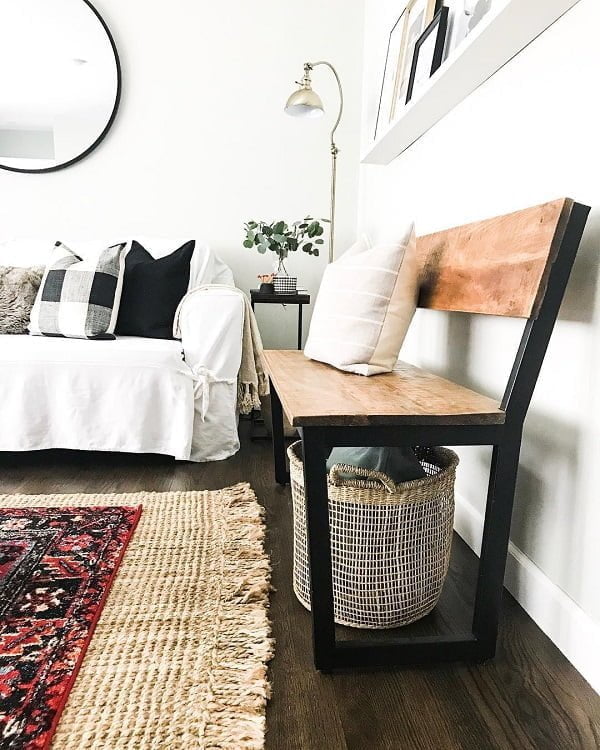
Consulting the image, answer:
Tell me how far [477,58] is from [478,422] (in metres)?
0.91

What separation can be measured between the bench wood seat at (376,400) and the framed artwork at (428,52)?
90cm

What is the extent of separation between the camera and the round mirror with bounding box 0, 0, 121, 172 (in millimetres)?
→ 2789

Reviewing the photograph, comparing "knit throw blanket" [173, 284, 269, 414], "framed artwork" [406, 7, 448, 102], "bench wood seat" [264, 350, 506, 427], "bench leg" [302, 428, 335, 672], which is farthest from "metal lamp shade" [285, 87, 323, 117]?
"bench leg" [302, 428, 335, 672]

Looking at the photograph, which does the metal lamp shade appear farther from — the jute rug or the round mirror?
the jute rug

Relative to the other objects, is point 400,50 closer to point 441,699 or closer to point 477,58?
point 477,58

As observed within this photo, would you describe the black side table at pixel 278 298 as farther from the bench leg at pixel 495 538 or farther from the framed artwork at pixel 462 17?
the bench leg at pixel 495 538

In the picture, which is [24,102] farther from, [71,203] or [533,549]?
[533,549]

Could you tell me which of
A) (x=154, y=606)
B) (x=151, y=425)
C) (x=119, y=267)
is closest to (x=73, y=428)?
(x=151, y=425)

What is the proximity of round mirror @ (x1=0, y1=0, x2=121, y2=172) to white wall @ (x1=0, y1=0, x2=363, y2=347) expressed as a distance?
7 centimetres

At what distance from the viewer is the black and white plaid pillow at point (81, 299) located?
2.25 meters

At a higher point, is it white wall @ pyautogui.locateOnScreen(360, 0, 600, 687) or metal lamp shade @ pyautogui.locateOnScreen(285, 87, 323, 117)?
metal lamp shade @ pyautogui.locateOnScreen(285, 87, 323, 117)

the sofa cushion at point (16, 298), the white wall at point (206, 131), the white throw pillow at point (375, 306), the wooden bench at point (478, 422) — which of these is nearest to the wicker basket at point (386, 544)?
the wooden bench at point (478, 422)

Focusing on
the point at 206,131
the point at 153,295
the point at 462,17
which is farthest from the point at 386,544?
the point at 206,131

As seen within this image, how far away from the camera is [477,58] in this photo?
1361mm
